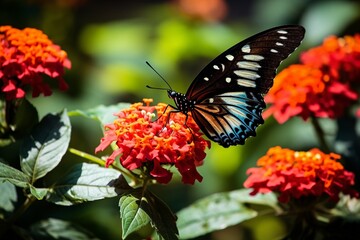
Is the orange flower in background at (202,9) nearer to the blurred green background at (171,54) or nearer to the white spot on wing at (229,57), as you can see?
the blurred green background at (171,54)

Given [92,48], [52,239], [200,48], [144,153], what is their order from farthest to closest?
[92,48]
[200,48]
[52,239]
[144,153]

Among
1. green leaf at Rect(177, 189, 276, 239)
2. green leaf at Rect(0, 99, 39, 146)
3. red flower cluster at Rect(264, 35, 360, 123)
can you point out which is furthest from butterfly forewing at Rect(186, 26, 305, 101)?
green leaf at Rect(0, 99, 39, 146)

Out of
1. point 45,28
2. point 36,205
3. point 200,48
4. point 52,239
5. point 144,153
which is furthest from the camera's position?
point 200,48

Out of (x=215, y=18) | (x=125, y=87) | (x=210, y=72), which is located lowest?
(x=125, y=87)

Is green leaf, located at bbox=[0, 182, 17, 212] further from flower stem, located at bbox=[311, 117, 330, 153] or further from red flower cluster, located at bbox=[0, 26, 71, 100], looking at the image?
flower stem, located at bbox=[311, 117, 330, 153]

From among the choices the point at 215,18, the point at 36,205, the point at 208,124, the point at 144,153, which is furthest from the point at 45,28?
the point at 144,153

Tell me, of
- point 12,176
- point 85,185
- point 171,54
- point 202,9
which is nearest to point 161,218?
point 85,185

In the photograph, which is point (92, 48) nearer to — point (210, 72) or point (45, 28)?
point (45, 28)
